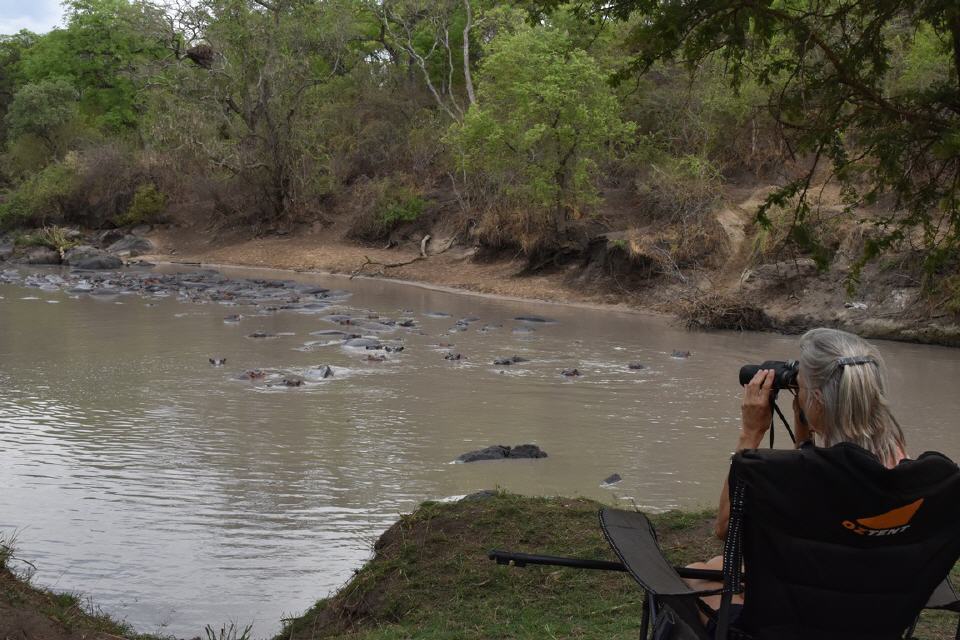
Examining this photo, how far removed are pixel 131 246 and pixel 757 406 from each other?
38805 mm

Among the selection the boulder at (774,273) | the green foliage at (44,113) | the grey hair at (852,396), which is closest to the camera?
the grey hair at (852,396)

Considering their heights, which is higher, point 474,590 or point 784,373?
point 784,373

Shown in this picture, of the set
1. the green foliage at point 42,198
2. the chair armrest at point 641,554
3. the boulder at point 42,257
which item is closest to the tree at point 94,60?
the green foliage at point 42,198

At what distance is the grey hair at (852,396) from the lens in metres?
2.55

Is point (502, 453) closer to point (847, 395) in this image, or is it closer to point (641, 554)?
point (641, 554)

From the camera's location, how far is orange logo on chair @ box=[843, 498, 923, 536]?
95.7 inches

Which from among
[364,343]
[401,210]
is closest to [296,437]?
[364,343]

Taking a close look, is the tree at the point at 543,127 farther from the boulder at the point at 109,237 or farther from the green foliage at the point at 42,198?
the green foliage at the point at 42,198

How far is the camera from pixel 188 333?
17984mm

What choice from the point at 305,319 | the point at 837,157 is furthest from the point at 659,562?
the point at 305,319

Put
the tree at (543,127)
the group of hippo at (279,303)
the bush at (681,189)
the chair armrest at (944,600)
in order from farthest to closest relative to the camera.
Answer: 1. the tree at (543,127)
2. the bush at (681,189)
3. the group of hippo at (279,303)
4. the chair armrest at (944,600)

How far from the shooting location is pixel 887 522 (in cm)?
244

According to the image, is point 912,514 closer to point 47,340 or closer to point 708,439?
point 708,439

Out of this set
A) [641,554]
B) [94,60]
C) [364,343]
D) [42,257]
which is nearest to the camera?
[641,554]
